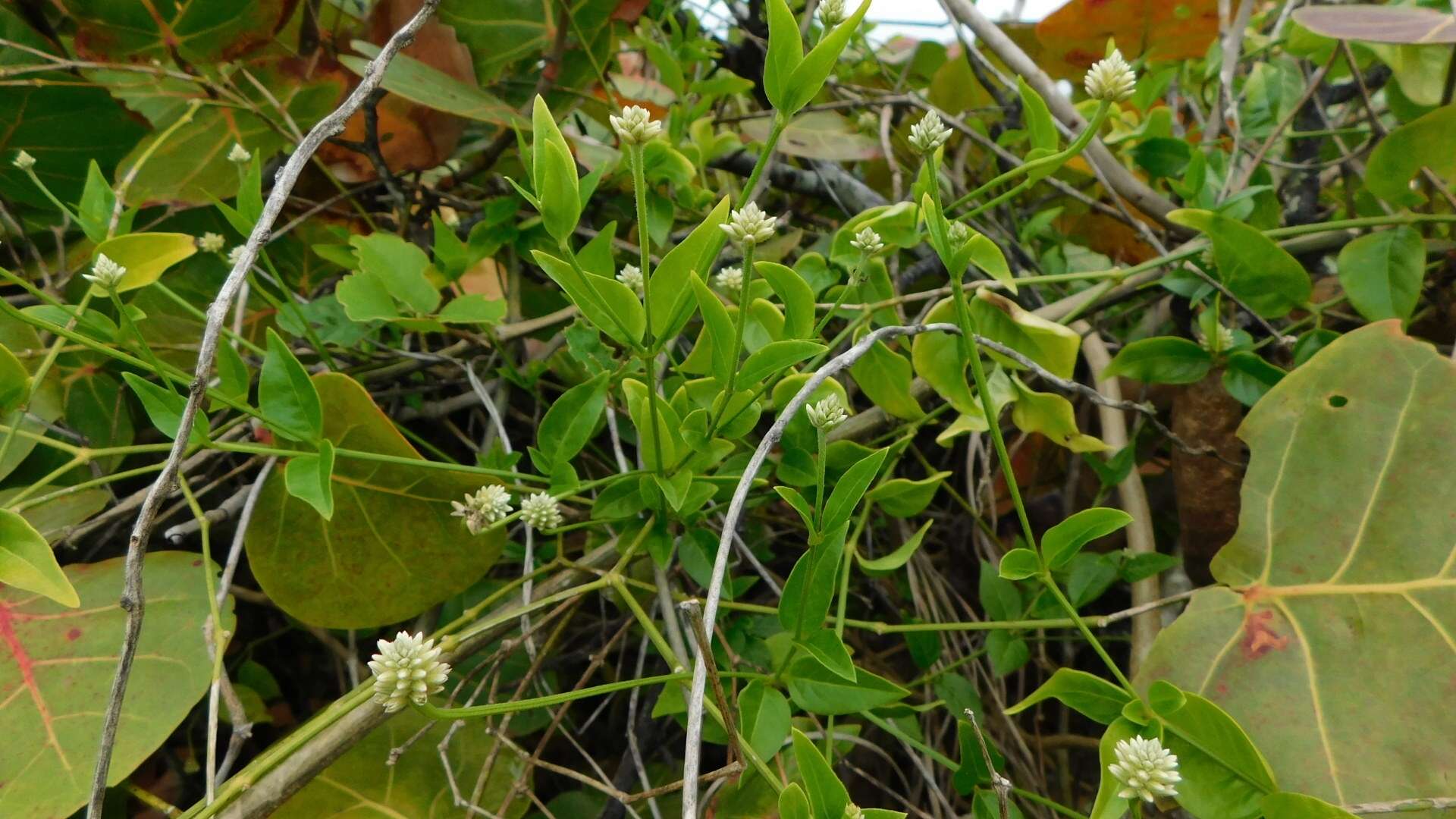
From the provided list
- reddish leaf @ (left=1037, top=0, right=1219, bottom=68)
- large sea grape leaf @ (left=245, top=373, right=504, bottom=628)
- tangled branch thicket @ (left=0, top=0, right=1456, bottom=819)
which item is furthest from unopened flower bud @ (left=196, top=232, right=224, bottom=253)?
reddish leaf @ (left=1037, top=0, right=1219, bottom=68)

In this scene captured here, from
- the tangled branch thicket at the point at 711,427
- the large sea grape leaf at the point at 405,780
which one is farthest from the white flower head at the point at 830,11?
the large sea grape leaf at the point at 405,780

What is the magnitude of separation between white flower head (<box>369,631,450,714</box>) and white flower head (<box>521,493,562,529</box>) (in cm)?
14

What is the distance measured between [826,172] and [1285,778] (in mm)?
608

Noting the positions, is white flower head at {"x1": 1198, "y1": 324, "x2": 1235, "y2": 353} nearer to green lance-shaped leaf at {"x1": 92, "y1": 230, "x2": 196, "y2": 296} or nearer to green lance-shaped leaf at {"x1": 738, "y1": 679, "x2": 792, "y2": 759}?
green lance-shaped leaf at {"x1": 738, "y1": 679, "x2": 792, "y2": 759}

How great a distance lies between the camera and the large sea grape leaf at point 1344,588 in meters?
0.47

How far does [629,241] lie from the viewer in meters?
0.85

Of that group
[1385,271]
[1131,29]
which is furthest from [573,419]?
[1131,29]

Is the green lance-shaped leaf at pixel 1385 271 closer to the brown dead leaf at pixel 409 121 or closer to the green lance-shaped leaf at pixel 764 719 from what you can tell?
the green lance-shaped leaf at pixel 764 719

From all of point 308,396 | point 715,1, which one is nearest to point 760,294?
point 308,396

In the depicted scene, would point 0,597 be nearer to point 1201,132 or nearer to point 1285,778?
point 1285,778

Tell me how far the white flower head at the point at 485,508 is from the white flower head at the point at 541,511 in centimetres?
1

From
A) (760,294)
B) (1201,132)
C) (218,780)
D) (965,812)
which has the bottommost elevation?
(965,812)

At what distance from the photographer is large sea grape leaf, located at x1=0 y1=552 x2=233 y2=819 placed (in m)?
0.51

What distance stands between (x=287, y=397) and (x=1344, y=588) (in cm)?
61
